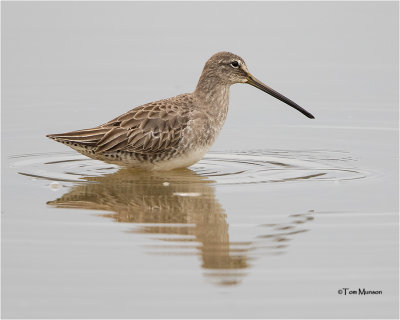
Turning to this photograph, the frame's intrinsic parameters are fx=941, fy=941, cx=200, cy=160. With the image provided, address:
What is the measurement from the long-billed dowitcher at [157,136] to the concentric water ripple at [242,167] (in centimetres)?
35

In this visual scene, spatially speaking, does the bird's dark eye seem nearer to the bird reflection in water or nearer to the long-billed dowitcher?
the long-billed dowitcher

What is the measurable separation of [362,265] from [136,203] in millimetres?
3314

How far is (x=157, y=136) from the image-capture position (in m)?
13.0

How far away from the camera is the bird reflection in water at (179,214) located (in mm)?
9164

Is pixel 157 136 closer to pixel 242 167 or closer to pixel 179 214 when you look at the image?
pixel 242 167

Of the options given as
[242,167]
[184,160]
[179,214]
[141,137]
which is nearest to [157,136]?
[141,137]

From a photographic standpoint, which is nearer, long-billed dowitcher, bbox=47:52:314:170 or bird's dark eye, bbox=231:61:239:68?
long-billed dowitcher, bbox=47:52:314:170

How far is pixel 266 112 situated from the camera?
17.2 metres

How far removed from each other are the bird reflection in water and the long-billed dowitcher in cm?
26

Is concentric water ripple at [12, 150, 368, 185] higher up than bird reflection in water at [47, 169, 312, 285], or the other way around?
concentric water ripple at [12, 150, 368, 185]

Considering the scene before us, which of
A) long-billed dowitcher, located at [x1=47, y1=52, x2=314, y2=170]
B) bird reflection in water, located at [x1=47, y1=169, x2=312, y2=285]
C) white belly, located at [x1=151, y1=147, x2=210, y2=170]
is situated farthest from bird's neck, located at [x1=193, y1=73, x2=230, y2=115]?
bird reflection in water, located at [x1=47, y1=169, x2=312, y2=285]

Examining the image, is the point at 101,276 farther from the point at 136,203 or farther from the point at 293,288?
the point at 136,203

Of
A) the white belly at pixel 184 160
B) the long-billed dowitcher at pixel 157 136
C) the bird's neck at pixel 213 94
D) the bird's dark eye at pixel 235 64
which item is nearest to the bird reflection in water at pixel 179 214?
the white belly at pixel 184 160

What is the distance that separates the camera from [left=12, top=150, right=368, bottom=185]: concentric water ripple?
1266cm
